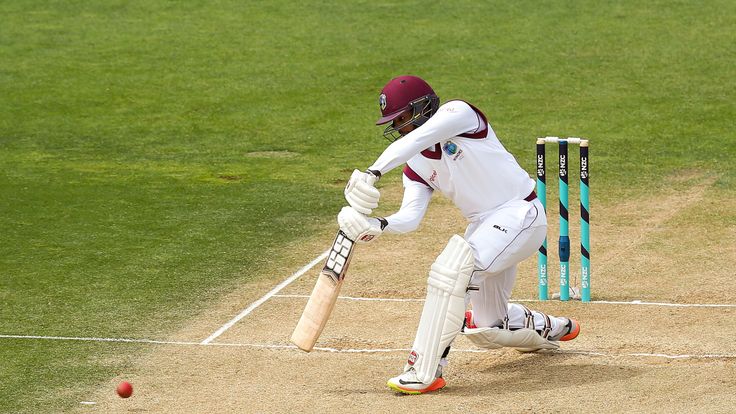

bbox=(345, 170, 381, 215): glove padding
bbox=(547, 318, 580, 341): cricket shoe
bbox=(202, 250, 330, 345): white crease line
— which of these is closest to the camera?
bbox=(345, 170, 381, 215): glove padding

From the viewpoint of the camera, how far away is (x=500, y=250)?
834 centimetres

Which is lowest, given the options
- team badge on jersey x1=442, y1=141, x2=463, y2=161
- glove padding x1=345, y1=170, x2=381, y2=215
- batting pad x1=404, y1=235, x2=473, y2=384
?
batting pad x1=404, y1=235, x2=473, y2=384

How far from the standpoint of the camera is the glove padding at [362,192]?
794cm

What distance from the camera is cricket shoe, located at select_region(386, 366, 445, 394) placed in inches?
323

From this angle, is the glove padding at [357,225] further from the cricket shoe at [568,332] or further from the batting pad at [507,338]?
the cricket shoe at [568,332]

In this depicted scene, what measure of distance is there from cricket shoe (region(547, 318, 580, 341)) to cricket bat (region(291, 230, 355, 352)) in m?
1.68

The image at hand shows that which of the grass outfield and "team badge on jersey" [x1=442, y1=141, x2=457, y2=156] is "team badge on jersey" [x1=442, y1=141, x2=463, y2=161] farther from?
the grass outfield

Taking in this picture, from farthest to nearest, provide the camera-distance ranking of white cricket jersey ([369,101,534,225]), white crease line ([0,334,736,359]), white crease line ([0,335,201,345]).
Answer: white crease line ([0,335,201,345]), white crease line ([0,334,736,359]), white cricket jersey ([369,101,534,225])

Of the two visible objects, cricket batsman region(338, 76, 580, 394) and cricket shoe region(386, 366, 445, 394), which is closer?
cricket batsman region(338, 76, 580, 394)

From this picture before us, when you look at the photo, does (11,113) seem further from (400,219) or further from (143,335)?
(400,219)

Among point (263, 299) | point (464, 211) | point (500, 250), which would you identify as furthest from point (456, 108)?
point (263, 299)

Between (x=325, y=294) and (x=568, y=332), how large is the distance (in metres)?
1.88

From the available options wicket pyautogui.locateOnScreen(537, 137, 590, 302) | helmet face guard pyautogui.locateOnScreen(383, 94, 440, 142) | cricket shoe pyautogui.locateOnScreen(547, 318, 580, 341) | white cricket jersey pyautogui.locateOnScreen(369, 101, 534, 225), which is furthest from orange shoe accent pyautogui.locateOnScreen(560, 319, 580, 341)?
helmet face guard pyautogui.locateOnScreen(383, 94, 440, 142)

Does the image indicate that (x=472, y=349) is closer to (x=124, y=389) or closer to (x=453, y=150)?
(x=453, y=150)
